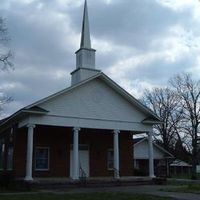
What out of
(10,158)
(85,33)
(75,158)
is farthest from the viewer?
(85,33)

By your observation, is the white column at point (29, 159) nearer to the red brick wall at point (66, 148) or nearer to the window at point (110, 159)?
the red brick wall at point (66, 148)

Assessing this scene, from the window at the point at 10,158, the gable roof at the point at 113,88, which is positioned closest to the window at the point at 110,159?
the gable roof at the point at 113,88

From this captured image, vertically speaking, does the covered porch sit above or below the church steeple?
below

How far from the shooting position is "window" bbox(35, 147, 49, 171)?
27169 millimetres

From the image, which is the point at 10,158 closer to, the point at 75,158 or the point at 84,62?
the point at 75,158

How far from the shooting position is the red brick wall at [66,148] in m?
26.7

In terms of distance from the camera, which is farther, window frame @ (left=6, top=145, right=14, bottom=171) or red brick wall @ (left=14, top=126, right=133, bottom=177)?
window frame @ (left=6, top=145, right=14, bottom=171)

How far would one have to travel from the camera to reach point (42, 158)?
2742 cm

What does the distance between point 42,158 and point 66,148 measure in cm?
186

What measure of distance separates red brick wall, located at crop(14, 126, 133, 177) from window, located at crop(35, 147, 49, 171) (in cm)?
27

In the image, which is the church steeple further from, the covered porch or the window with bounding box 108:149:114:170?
the window with bounding box 108:149:114:170

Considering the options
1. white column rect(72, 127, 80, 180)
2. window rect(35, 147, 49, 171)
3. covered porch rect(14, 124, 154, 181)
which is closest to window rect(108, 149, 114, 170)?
covered porch rect(14, 124, 154, 181)

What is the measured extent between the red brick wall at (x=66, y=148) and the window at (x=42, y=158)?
265 mm

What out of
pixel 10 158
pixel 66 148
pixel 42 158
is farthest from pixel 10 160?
pixel 66 148
